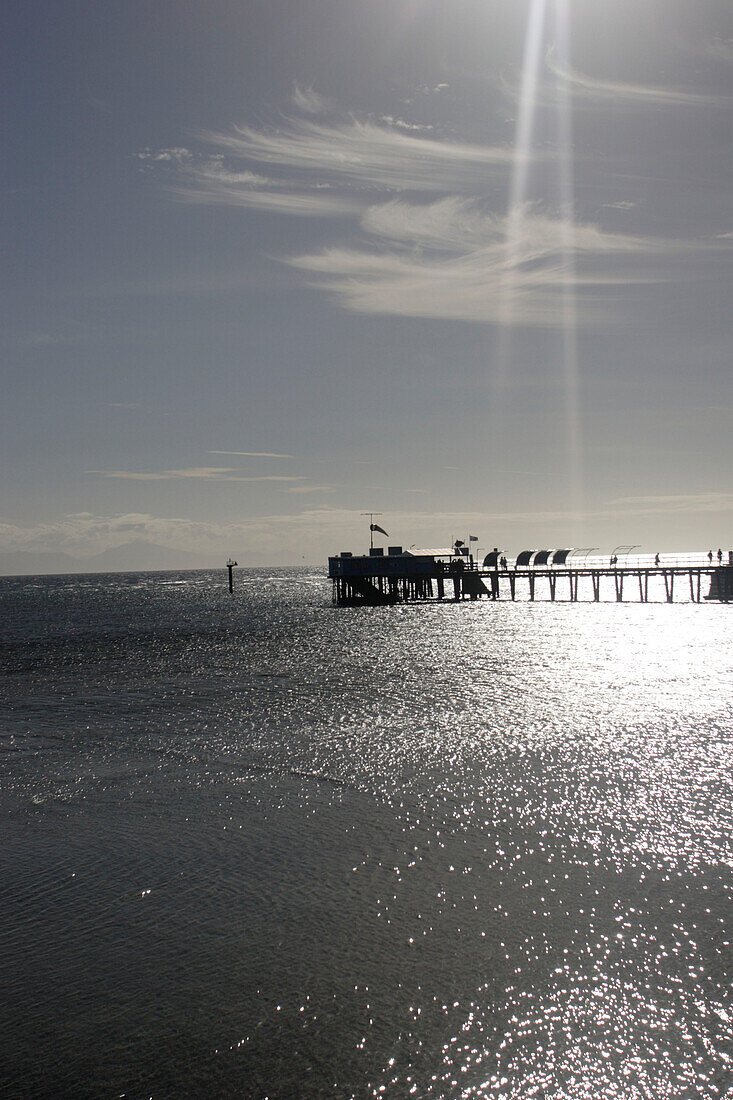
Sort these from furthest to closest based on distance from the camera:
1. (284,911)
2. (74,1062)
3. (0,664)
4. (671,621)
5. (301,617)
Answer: (301,617)
(671,621)
(0,664)
(284,911)
(74,1062)

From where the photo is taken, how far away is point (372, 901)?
12.0 metres

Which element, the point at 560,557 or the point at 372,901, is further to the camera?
the point at 560,557

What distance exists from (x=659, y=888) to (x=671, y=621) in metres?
56.9

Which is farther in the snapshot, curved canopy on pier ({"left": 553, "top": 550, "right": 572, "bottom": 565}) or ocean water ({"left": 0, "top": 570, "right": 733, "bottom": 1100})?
curved canopy on pier ({"left": 553, "top": 550, "right": 572, "bottom": 565})

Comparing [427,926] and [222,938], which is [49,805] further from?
[427,926]

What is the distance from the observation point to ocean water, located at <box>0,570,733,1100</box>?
8.20m

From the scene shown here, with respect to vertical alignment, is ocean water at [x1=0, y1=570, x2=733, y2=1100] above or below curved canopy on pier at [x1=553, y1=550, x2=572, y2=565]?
A: below

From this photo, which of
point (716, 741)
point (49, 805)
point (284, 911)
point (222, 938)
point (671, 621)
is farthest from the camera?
point (671, 621)

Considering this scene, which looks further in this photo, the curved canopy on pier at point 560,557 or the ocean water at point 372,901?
the curved canopy on pier at point 560,557

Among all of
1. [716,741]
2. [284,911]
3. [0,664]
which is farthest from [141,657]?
[284,911]

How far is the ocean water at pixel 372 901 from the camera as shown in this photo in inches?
323

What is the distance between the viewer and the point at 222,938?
11062mm

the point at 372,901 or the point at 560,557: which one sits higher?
the point at 560,557

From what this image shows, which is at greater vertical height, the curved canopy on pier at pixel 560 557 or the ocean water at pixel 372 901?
the curved canopy on pier at pixel 560 557
